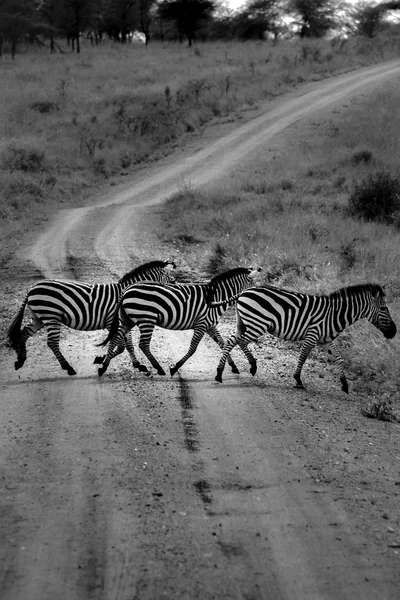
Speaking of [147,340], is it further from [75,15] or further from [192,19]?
[192,19]

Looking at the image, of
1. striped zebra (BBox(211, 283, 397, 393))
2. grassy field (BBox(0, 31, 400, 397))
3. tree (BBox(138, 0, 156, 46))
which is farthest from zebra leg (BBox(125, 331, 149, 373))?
tree (BBox(138, 0, 156, 46))

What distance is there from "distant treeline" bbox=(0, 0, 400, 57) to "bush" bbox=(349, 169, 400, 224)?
142 feet

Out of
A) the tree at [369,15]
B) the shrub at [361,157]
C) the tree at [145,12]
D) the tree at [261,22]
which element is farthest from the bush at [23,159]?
the tree at [261,22]

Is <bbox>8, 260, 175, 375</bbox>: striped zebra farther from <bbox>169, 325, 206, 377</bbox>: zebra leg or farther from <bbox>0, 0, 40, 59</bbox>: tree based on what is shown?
<bbox>0, 0, 40, 59</bbox>: tree

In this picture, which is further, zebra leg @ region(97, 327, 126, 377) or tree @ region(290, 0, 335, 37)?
tree @ region(290, 0, 335, 37)

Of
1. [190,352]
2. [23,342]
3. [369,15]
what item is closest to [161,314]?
[190,352]

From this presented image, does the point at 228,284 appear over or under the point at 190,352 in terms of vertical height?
over

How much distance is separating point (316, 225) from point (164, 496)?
1446 cm

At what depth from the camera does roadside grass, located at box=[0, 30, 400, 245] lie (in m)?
28.2

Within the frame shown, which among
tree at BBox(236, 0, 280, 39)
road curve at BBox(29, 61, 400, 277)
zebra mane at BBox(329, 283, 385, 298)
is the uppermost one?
tree at BBox(236, 0, 280, 39)

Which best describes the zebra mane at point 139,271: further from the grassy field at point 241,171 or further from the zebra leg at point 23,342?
the grassy field at point 241,171

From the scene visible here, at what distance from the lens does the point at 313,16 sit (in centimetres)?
7444

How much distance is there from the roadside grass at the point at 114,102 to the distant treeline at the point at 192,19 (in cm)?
947

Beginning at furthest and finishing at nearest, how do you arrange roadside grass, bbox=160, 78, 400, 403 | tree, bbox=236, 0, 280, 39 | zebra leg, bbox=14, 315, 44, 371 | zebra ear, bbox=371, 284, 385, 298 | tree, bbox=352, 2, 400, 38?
1. tree, bbox=236, 0, 280, 39
2. tree, bbox=352, 2, 400, 38
3. roadside grass, bbox=160, 78, 400, 403
4. zebra ear, bbox=371, 284, 385, 298
5. zebra leg, bbox=14, 315, 44, 371
